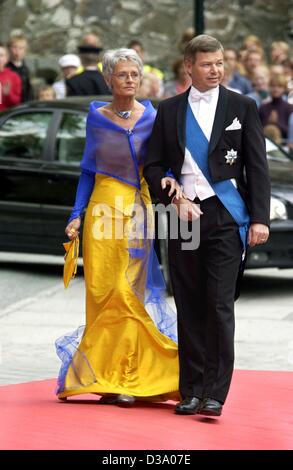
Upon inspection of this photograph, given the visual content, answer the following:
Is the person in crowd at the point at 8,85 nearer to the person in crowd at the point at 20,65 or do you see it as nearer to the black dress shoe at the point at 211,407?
the person in crowd at the point at 20,65

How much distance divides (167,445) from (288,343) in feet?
12.3

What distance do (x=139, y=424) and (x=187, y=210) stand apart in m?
1.12

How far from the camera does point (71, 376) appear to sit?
28.7 ft

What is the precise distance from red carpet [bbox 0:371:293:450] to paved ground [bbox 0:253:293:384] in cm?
103

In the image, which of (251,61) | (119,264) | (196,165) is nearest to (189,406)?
(119,264)

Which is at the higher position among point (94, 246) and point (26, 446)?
point (94, 246)

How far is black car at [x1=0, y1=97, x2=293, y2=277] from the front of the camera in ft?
47.8

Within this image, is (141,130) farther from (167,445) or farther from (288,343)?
(288,343)

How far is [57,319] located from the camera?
1245 centimetres

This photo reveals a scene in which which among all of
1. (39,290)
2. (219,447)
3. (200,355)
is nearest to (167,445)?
(219,447)

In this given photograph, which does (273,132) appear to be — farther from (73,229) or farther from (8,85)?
(73,229)

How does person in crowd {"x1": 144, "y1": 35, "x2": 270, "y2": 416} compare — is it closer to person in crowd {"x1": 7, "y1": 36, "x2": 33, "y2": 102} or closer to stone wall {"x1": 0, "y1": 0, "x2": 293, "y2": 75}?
person in crowd {"x1": 7, "y1": 36, "x2": 33, "y2": 102}

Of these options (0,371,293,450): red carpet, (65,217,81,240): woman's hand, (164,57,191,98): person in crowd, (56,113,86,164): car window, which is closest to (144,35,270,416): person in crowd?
(0,371,293,450): red carpet
